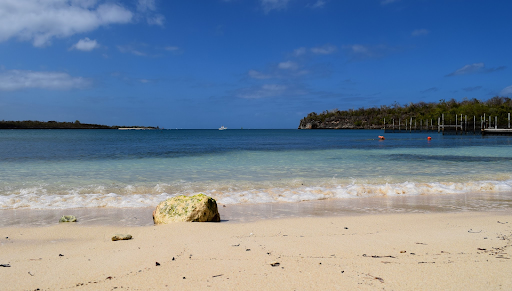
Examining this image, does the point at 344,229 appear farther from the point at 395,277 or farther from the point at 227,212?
the point at 227,212

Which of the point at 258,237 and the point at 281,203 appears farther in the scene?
the point at 281,203

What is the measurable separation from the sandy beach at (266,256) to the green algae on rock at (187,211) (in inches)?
9.7

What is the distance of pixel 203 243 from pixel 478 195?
27.0 feet

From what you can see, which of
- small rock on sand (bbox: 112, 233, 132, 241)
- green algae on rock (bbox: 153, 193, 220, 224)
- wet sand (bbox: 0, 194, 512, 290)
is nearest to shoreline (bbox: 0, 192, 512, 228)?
wet sand (bbox: 0, 194, 512, 290)

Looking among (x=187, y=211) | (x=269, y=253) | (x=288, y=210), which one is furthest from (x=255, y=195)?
(x=269, y=253)

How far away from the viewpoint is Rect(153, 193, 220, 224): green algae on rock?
5.54 m

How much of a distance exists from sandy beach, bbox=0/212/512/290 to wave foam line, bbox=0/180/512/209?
2.08 metres

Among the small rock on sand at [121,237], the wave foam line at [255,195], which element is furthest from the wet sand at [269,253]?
the wave foam line at [255,195]

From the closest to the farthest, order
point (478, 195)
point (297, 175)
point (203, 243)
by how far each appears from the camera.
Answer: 1. point (203, 243)
2. point (478, 195)
3. point (297, 175)

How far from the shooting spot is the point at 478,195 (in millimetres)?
8672

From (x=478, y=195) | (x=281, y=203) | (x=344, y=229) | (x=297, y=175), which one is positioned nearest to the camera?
(x=344, y=229)

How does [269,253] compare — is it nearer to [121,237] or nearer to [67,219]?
[121,237]

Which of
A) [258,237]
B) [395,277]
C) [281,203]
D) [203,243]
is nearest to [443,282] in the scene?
[395,277]

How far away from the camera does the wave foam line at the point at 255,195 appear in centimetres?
761
